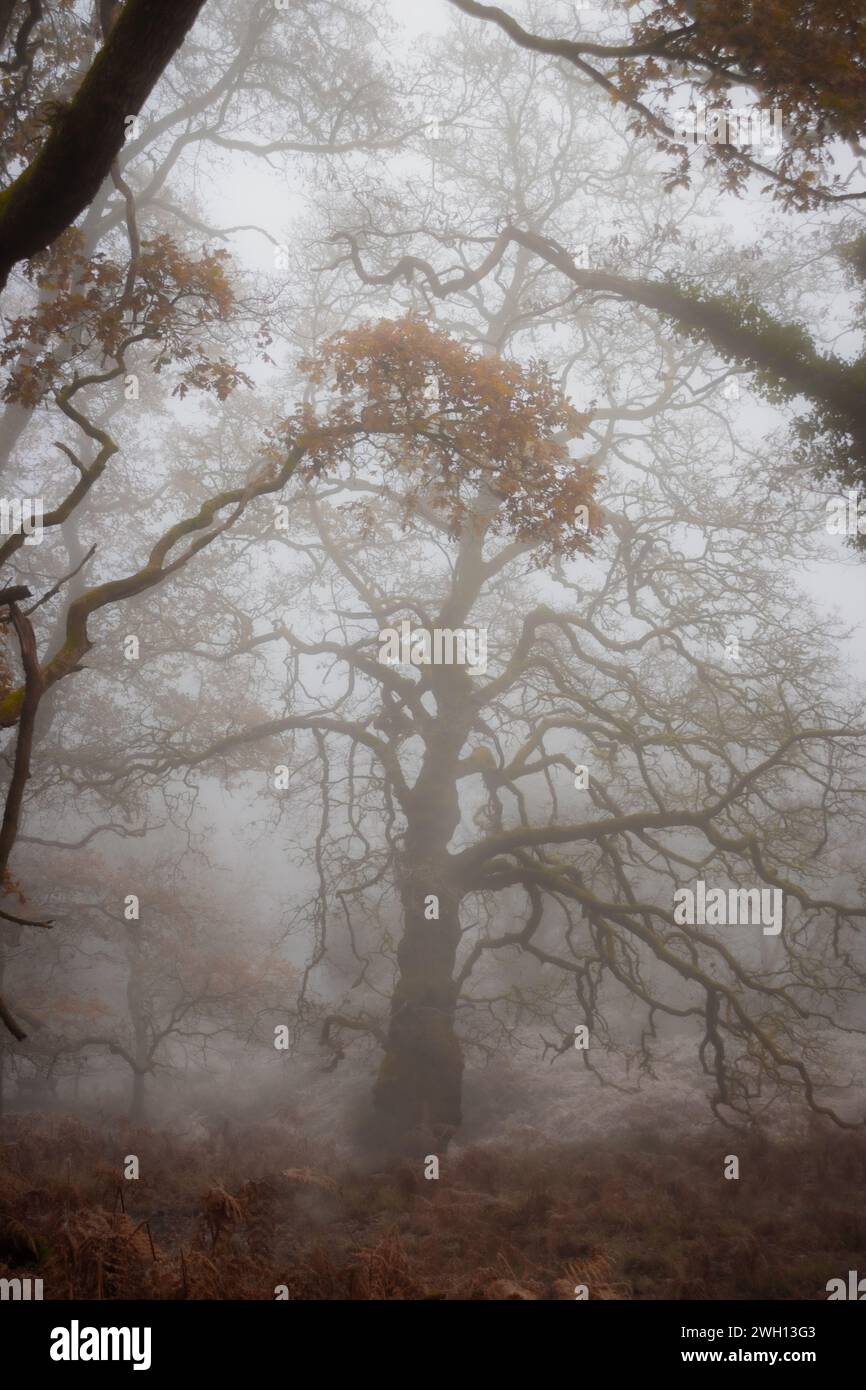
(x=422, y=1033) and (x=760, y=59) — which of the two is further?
(x=422, y=1033)

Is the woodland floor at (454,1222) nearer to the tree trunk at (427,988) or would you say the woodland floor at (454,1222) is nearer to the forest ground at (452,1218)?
the forest ground at (452,1218)

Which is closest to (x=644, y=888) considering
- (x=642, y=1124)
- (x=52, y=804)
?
(x=642, y=1124)

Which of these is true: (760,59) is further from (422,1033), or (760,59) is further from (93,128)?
(422,1033)

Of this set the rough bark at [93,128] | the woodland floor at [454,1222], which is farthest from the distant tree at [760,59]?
the woodland floor at [454,1222]

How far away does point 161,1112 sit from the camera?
848 inches

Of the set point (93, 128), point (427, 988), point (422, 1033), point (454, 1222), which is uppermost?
point (93, 128)

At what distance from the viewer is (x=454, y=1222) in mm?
7809

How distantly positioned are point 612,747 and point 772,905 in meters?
4.37

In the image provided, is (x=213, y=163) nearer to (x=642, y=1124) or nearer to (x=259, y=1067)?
(x=642, y=1124)

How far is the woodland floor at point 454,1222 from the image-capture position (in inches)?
226

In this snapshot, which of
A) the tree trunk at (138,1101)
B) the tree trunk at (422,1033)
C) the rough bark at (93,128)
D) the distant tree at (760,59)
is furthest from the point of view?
the tree trunk at (138,1101)

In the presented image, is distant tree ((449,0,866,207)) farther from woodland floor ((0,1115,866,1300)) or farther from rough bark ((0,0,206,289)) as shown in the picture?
woodland floor ((0,1115,866,1300))

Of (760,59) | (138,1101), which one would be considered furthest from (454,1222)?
(138,1101)

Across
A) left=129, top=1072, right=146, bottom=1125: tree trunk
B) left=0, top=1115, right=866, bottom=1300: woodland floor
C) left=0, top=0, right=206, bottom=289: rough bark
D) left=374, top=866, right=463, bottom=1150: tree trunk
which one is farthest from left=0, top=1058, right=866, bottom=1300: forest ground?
left=129, top=1072, right=146, bottom=1125: tree trunk
